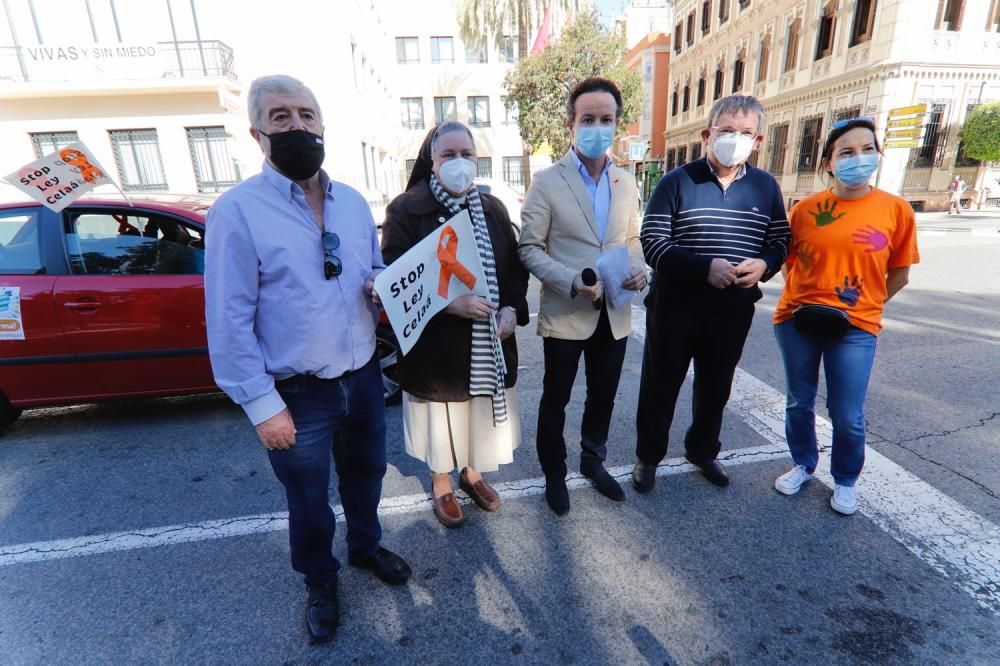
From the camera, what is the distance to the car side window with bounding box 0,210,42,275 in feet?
11.6

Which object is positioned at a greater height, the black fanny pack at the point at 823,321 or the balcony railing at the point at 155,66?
the balcony railing at the point at 155,66

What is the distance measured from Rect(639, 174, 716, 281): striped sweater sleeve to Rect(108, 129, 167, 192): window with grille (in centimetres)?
1669

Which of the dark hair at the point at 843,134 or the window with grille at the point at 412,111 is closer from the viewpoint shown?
the dark hair at the point at 843,134

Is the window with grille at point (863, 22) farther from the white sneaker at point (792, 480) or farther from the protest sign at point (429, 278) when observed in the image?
the protest sign at point (429, 278)

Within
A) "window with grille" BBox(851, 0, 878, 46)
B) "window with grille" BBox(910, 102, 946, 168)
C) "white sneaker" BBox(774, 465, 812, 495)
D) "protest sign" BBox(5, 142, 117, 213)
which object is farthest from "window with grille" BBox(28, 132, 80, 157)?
"window with grille" BBox(910, 102, 946, 168)

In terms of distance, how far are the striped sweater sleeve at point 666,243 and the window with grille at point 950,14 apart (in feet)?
77.2

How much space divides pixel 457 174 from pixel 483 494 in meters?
1.75

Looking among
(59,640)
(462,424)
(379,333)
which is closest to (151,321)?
(379,333)

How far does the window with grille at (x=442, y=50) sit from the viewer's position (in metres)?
29.7

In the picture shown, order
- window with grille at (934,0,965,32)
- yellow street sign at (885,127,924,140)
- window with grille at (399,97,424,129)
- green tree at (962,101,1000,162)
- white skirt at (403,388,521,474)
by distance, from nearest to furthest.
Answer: white skirt at (403,388,521,474), yellow street sign at (885,127,924,140), green tree at (962,101,1000,162), window with grille at (934,0,965,32), window with grille at (399,97,424,129)

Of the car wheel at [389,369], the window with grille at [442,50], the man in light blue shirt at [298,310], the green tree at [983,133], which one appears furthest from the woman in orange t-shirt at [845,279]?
the window with grille at [442,50]

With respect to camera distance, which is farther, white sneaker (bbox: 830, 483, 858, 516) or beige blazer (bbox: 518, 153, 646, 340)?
white sneaker (bbox: 830, 483, 858, 516)

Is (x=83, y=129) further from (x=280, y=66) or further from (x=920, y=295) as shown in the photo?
(x=920, y=295)

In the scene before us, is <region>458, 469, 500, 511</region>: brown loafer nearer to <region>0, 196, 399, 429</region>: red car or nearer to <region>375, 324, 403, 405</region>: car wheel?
<region>375, 324, 403, 405</region>: car wheel
